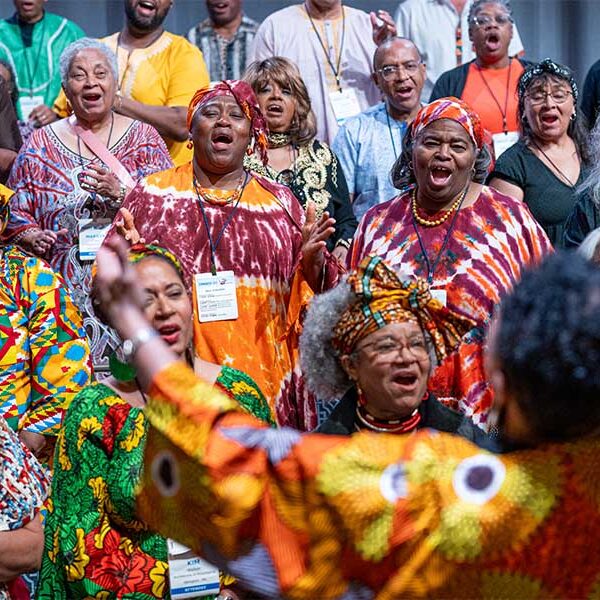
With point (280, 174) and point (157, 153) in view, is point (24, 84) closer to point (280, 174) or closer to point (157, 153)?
point (157, 153)

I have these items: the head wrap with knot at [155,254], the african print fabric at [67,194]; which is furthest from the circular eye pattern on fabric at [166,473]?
the african print fabric at [67,194]

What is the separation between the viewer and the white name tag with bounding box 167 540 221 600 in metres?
3.66

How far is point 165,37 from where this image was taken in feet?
25.0

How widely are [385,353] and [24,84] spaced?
4.70 m

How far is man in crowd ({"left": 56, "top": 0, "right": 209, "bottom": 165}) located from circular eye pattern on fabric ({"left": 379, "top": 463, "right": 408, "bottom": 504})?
17.1 feet

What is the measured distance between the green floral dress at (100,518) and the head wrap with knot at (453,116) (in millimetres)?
2111

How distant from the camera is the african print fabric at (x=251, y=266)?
522 cm

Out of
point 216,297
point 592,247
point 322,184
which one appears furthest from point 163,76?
point 592,247

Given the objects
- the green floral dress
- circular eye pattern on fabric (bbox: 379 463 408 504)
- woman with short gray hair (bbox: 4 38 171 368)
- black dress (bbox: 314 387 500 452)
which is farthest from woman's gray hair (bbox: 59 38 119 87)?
circular eye pattern on fabric (bbox: 379 463 408 504)

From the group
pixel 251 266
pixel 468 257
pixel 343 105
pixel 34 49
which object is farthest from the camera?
pixel 34 49

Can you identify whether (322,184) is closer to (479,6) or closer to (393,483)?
(479,6)

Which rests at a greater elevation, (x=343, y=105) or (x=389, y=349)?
(x=343, y=105)

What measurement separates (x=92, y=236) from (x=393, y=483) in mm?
4027

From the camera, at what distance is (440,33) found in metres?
8.15
